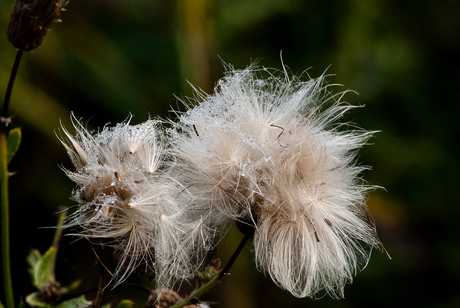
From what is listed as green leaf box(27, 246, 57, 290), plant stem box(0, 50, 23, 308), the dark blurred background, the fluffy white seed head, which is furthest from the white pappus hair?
the dark blurred background

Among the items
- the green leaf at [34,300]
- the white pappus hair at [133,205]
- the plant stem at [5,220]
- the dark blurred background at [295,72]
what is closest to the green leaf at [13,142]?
the plant stem at [5,220]

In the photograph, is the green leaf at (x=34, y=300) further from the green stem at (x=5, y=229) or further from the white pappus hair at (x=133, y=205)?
the white pappus hair at (x=133, y=205)

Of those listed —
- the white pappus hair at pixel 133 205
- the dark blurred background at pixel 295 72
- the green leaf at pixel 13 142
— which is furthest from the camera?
the dark blurred background at pixel 295 72

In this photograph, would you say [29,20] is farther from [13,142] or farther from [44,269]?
[44,269]

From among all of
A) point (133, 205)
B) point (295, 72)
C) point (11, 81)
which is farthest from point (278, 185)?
point (295, 72)

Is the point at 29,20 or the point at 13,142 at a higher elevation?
the point at 29,20

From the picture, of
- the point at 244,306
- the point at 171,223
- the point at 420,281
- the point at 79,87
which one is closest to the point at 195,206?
the point at 171,223
